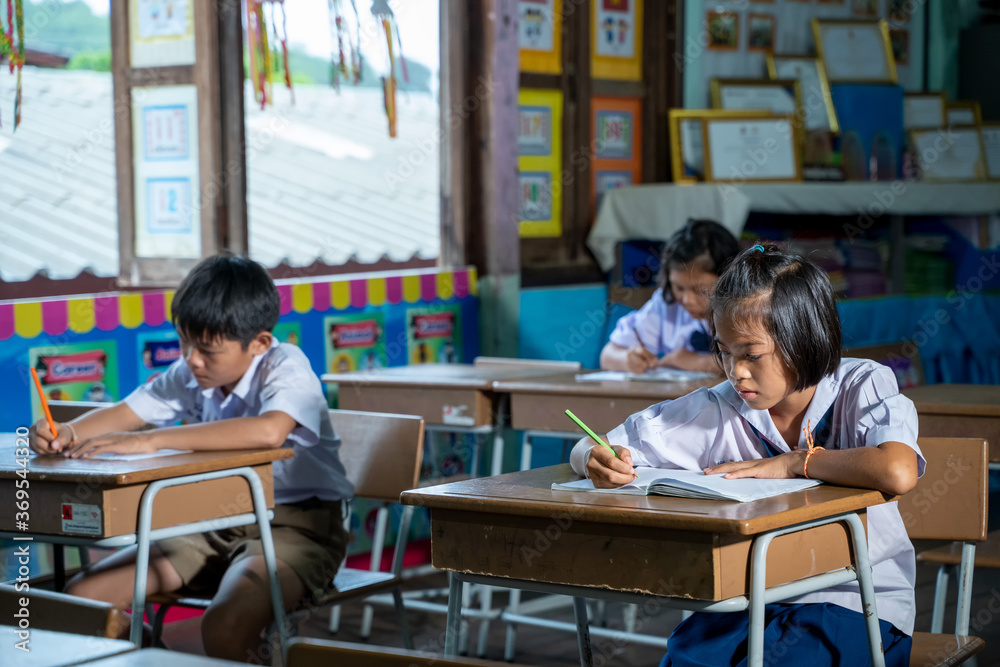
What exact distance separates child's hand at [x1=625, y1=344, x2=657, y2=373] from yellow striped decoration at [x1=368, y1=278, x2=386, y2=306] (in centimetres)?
109

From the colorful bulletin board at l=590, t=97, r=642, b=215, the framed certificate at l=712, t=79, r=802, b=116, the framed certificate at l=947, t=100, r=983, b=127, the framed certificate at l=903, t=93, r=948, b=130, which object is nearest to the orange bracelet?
the colorful bulletin board at l=590, t=97, r=642, b=215

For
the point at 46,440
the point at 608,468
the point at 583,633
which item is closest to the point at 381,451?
the point at 46,440

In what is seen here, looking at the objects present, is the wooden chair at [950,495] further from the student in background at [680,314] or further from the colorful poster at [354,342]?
the colorful poster at [354,342]

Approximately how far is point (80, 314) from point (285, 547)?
3.94 feet

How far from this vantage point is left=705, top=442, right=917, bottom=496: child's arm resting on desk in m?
1.79

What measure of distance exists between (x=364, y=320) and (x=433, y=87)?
1.06 metres

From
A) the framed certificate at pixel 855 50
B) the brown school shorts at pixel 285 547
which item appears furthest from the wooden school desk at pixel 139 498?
the framed certificate at pixel 855 50

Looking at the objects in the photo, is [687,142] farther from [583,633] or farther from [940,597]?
[583,633]

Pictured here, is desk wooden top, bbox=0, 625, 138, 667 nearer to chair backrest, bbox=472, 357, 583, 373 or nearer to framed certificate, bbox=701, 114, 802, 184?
chair backrest, bbox=472, 357, 583, 373

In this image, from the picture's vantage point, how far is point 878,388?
6.36ft

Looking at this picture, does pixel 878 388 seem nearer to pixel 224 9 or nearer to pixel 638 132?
pixel 224 9

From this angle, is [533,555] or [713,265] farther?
[713,265]

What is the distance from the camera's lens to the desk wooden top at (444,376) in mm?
3627

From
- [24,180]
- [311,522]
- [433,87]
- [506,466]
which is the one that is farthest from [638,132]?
[311,522]
